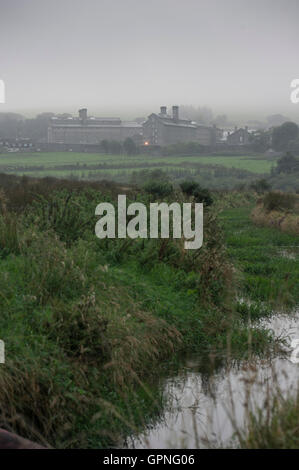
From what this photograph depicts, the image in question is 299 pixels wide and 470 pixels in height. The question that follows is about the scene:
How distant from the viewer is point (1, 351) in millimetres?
4676

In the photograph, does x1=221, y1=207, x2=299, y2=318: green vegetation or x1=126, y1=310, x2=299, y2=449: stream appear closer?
x1=126, y1=310, x2=299, y2=449: stream

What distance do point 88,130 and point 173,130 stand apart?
46.0 feet

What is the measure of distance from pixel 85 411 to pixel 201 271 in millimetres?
4070

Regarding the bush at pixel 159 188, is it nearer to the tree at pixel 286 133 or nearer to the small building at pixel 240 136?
the tree at pixel 286 133

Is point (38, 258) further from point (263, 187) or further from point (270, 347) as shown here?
point (263, 187)

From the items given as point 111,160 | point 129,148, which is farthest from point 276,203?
point 129,148

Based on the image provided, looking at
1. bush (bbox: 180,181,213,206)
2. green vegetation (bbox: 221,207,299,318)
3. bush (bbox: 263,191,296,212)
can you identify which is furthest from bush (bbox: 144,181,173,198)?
bush (bbox: 263,191,296,212)

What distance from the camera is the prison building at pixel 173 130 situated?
7581 cm

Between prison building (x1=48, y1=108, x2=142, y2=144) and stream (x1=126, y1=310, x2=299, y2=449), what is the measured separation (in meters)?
64.0

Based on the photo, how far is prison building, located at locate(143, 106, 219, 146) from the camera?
75.8 m

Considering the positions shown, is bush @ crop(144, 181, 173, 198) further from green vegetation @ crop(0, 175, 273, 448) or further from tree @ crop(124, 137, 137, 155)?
tree @ crop(124, 137, 137, 155)

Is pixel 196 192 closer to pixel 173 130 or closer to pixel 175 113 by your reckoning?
pixel 173 130

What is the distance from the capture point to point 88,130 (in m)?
72.8

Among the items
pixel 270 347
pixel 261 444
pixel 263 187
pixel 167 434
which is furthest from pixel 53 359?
pixel 263 187
